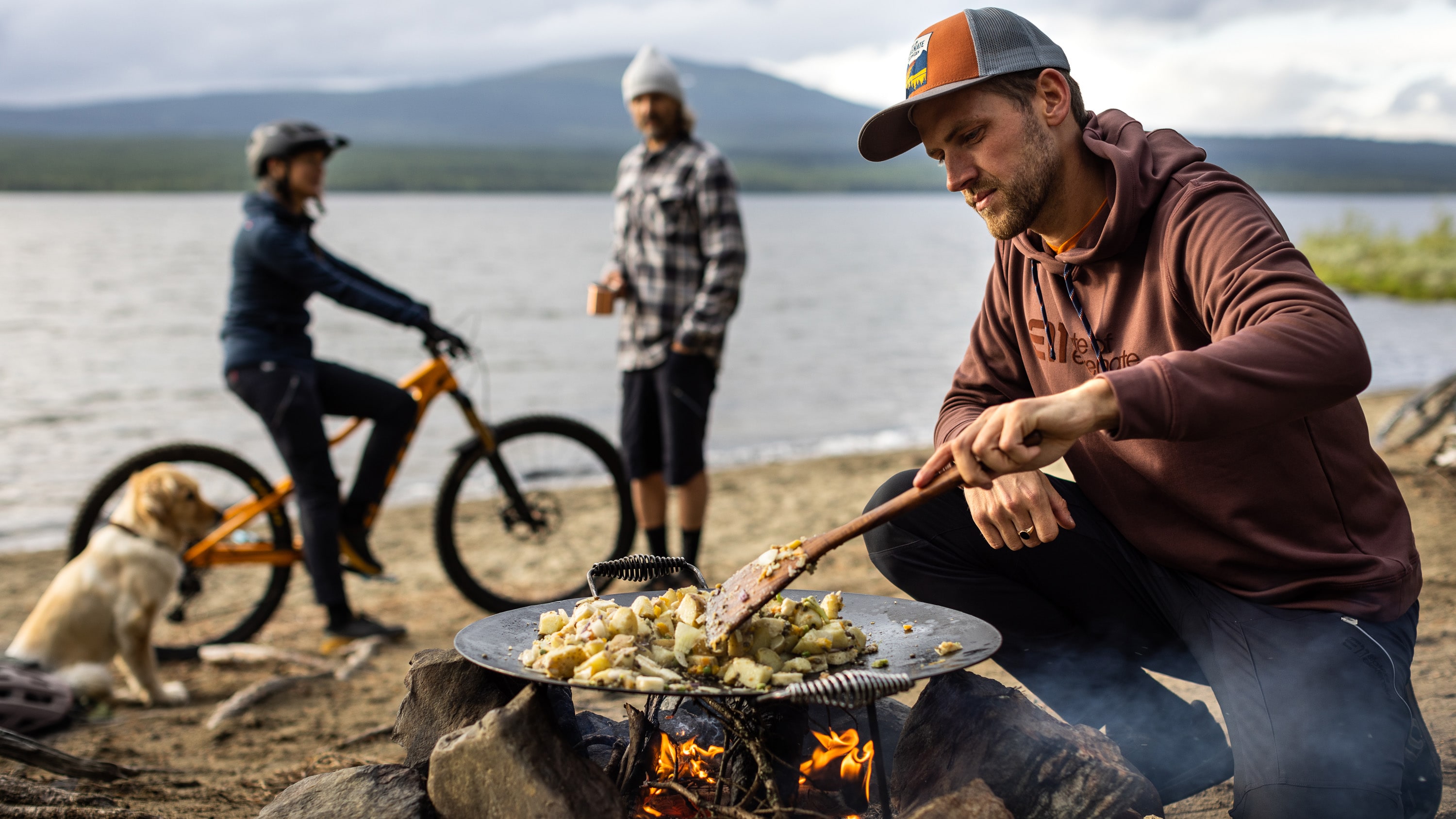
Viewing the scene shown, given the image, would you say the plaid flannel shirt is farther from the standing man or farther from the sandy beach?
the sandy beach

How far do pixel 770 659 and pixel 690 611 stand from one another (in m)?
0.23

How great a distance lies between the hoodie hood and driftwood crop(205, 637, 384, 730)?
364 cm

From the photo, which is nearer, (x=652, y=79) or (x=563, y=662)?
(x=563, y=662)

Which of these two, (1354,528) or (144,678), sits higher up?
(1354,528)

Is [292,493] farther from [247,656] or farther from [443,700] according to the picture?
[443,700]

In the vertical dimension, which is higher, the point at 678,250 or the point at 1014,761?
the point at 678,250

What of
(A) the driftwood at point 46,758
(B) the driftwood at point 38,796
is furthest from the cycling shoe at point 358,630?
(B) the driftwood at point 38,796

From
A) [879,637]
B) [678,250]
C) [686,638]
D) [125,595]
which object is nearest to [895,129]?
[879,637]

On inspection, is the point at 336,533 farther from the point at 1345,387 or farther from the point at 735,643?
the point at 1345,387

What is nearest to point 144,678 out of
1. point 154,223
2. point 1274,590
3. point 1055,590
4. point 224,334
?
point 224,334

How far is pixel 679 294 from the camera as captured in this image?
5508 millimetres

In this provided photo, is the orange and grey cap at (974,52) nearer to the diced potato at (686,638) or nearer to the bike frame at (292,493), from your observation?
the diced potato at (686,638)

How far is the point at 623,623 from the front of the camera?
2336 millimetres

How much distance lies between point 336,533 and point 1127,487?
12.9 ft
